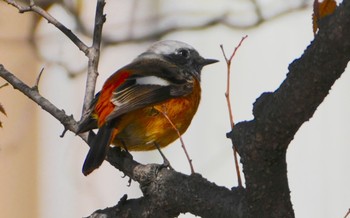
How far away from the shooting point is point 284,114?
86.5 inches

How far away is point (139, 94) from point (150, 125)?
0.63 ft

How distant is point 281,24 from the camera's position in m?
5.69

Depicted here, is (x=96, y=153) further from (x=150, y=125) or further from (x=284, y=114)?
(x=284, y=114)

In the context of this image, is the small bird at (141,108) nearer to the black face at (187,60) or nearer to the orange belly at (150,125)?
the orange belly at (150,125)

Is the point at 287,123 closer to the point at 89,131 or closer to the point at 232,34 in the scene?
the point at 89,131

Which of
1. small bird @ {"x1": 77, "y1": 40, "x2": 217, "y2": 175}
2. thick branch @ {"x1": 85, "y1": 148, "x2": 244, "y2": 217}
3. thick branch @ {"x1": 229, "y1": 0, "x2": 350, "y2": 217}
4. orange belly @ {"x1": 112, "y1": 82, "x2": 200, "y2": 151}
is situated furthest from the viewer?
orange belly @ {"x1": 112, "y1": 82, "x2": 200, "y2": 151}

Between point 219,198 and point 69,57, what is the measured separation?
341cm

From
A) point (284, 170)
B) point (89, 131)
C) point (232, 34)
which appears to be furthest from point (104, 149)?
point (232, 34)

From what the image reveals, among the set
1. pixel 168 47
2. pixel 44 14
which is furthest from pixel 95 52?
pixel 168 47

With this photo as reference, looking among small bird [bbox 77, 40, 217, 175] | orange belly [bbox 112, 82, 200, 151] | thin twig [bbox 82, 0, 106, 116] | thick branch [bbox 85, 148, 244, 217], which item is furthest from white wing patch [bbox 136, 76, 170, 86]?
thick branch [bbox 85, 148, 244, 217]

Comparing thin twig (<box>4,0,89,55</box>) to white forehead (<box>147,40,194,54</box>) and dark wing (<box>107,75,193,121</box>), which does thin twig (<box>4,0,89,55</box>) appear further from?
white forehead (<box>147,40,194,54</box>)

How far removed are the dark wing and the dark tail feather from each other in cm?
14

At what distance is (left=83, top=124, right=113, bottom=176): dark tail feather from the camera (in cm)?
352

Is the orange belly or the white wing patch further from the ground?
the white wing patch
